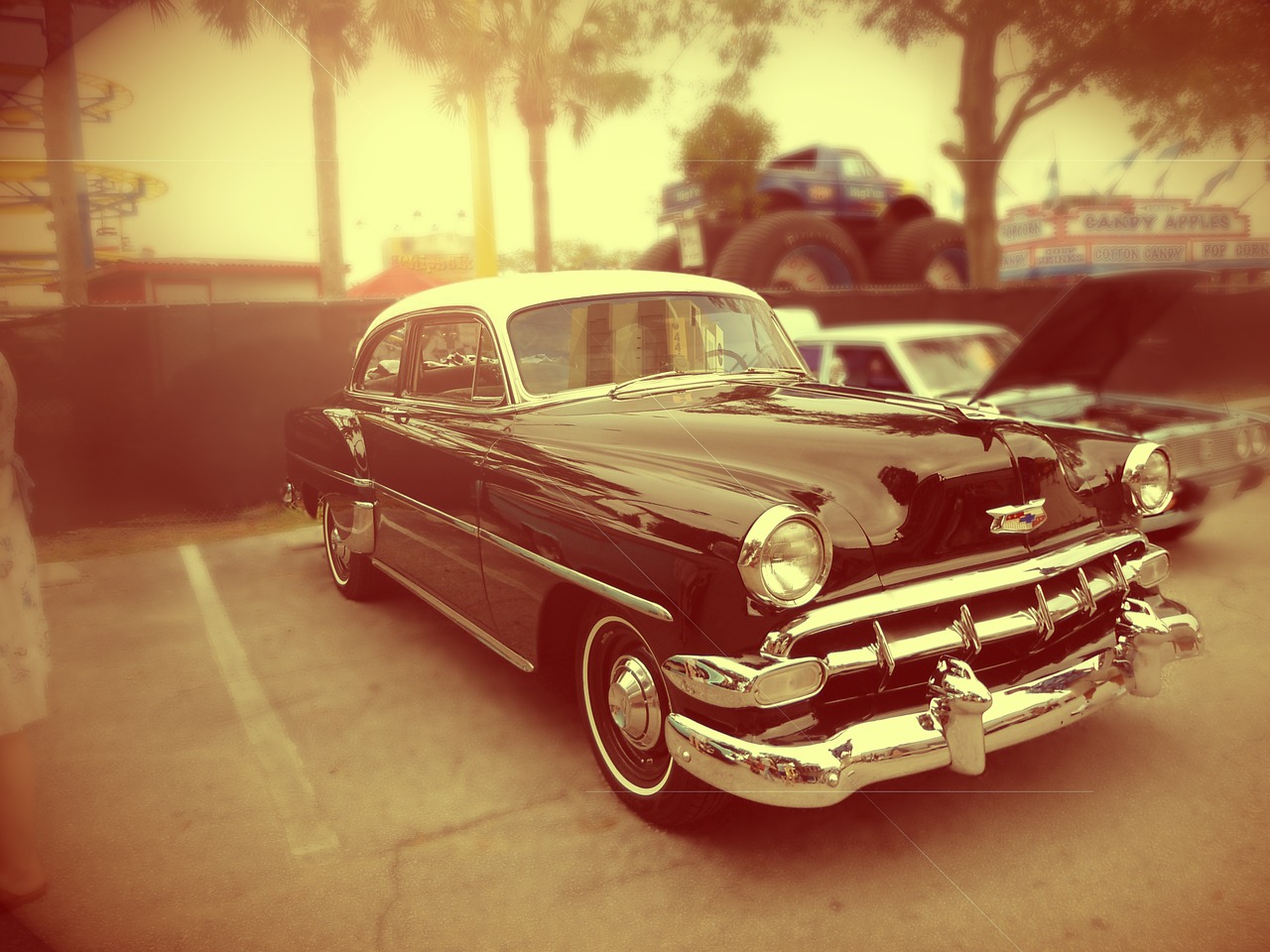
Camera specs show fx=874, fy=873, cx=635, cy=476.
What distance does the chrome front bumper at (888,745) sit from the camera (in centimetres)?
179

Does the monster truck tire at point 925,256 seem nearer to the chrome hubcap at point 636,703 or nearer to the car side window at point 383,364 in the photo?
the chrome hubcap at point 636,703

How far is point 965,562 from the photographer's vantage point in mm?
2043

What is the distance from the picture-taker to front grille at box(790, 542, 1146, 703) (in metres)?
1.88

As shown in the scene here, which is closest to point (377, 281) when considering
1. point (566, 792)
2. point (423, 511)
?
point (423, 511)

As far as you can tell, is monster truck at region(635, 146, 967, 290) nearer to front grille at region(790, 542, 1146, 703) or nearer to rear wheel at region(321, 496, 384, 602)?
front grille at region(790, 542, 1146, 703)

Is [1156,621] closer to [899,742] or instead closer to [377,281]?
[899,742]

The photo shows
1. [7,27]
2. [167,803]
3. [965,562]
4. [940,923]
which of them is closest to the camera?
[7,27]

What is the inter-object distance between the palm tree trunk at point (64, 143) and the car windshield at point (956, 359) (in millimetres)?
3899

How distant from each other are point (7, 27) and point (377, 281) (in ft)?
2.60

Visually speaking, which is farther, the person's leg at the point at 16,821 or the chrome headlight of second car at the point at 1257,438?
the chrome headlight of second car at the point at 1257,438

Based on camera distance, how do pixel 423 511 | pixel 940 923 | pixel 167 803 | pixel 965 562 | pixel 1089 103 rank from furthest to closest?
pixel 423 511
pixel 167 803
pixel 1089 103
pixel 965 562
pixel 940 923

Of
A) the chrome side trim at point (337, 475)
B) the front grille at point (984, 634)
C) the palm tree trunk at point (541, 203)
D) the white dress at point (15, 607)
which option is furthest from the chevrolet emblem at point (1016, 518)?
the chrome side trim at point (337, 475)

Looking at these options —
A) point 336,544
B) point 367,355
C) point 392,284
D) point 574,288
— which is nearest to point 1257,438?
point 574,288

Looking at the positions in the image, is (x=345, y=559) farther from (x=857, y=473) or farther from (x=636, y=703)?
(x=857, y=473)
